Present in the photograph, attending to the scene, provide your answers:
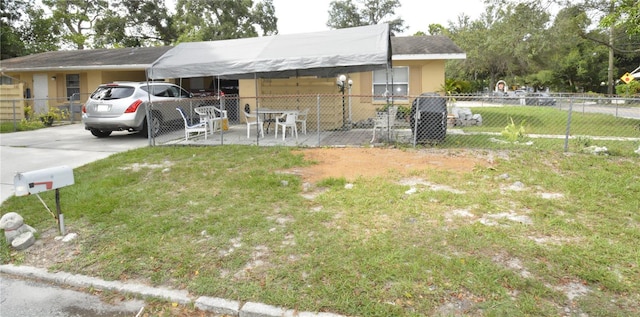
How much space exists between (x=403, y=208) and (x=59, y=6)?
38405mm

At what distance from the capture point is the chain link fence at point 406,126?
915cm

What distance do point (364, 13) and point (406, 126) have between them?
44.4 m

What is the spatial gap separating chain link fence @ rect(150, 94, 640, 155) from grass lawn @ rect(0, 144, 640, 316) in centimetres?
246

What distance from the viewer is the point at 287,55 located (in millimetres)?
10258

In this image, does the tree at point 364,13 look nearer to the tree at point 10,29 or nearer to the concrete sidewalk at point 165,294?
the tree at point 10,29

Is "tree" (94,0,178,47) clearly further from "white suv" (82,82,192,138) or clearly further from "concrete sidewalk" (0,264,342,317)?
"concrete sidewalk" (0,264,342,317)

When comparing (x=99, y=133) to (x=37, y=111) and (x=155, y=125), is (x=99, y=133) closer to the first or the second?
(x=155, y=125)

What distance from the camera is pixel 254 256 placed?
390 cm

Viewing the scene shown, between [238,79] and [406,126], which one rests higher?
[238,79]

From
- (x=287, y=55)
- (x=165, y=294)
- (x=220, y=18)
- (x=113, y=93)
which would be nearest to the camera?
(x=165, y=294)

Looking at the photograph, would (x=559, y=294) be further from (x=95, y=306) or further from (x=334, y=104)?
(x=334, y=104)

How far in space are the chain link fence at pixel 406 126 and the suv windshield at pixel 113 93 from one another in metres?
0.76

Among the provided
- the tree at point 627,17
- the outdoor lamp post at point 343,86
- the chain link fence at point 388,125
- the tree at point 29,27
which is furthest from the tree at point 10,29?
Result: the tree at point 627,17

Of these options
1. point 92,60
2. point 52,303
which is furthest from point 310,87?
point 92,60
